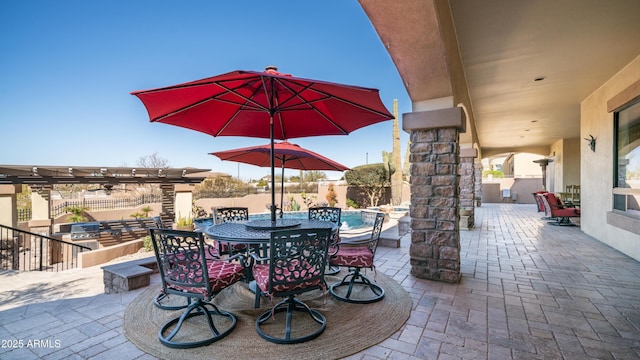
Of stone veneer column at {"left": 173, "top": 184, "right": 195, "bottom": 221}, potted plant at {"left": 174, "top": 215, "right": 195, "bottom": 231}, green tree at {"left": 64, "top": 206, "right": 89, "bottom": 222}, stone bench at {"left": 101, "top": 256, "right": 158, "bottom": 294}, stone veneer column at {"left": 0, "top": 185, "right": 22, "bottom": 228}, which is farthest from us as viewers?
green tree at {"left": 64, "top": 206, "right": 89, "bottom": 222}

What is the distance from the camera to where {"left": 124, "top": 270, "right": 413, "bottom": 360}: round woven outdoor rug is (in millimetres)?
1963

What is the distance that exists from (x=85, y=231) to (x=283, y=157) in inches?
384

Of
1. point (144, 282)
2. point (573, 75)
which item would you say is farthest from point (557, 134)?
point (144, 282)

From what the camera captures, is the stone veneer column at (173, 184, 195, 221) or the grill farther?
the grill

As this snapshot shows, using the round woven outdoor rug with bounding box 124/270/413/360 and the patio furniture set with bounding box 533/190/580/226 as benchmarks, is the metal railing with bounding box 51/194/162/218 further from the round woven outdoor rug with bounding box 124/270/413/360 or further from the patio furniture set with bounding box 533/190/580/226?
the patio furniture set with bounding box 533/190/580/226

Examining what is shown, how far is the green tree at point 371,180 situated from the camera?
14.5 meters

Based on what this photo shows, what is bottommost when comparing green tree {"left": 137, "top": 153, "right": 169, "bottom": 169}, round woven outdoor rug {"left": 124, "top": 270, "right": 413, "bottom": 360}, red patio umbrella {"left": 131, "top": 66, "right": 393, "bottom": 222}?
round woven outdoor rug {"left": 124, "top": 270, "right": 413, "bottom": 360}

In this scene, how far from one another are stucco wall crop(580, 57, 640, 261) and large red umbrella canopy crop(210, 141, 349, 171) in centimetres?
459

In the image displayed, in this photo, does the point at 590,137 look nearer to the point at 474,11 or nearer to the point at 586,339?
the point at 474,11

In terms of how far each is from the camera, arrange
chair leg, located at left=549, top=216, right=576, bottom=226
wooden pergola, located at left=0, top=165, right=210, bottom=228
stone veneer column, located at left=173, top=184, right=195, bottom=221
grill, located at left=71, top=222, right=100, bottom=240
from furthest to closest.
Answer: grill, located at left=71, top=222, right=100, bottom=240 → stone veneer column, located at left=173, top=184, right=195, bottom=221 → chair leg, located at left=549, top=216, right=576, bottom=226 → wooden pergola, located at left=0, top=165, right=210, bottom=228

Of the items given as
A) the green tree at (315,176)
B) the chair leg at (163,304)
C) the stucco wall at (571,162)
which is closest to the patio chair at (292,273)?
the chair leg at (163,304)

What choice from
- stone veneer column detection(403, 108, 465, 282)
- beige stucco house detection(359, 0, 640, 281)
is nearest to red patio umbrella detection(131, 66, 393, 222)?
beige stucco house detection(359, 0, 640, 281)

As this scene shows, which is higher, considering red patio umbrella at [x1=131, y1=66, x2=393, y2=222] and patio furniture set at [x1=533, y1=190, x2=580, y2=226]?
red patio umbrella at [x1=131, y1=66, x2=393, y2=222]

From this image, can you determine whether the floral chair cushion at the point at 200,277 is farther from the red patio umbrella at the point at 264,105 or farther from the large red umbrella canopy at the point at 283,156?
the large red umbrella canopy at the point at 283,156
